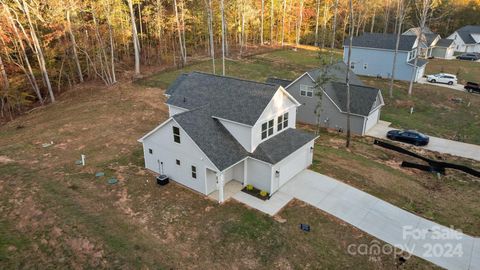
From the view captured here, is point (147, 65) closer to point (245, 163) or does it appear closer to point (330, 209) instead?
point (245, 163)

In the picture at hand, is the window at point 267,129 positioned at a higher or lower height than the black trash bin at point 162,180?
higher

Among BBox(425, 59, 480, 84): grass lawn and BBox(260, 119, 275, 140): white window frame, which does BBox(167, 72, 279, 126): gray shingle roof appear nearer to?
BBox(260, 119, 275, 140): white window frame

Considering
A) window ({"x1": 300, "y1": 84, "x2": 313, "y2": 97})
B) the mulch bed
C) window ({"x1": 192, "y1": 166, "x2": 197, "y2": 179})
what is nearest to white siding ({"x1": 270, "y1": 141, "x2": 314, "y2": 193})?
the mulch bed

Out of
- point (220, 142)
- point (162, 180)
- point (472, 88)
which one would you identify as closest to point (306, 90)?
point (220, 142)

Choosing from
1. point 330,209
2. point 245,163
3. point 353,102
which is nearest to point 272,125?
point 245,163

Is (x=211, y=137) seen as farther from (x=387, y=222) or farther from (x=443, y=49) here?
(x=443, y=49)

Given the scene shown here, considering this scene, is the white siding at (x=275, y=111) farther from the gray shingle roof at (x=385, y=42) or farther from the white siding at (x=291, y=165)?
the gray shingle roof at (x=385, y=42)

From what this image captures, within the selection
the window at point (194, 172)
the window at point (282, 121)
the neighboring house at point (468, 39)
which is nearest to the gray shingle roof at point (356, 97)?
the window at point (282, 121)

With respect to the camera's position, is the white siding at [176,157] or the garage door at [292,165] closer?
the white siding at [176,157]
